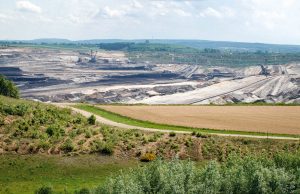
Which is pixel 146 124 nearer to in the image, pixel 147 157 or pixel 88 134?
pixel 88 134

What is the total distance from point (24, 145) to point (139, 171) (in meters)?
18.7

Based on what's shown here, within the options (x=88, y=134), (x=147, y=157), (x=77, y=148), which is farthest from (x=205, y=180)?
(x=88, y=134)

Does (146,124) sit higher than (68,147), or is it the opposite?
(68,147)

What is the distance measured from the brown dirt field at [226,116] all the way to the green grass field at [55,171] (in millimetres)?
19654

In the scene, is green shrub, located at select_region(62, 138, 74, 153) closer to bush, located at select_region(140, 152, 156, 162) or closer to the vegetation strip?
bush, located at select_region(140, 152, 156, 162)

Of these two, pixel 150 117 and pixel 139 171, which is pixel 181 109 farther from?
pixel 139 171

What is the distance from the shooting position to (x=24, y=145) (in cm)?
4634

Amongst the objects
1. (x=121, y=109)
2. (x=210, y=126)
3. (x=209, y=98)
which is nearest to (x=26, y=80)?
(x=209, y=98)

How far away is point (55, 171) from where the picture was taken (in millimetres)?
42688

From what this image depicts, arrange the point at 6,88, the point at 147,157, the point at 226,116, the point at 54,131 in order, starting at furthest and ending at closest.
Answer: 1. the point at 6,88
2. the point at 226,116
3. the point at 54,131
4. the point at 147,157

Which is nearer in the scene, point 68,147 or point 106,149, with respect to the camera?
point 68,147

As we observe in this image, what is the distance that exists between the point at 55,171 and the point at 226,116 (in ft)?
109

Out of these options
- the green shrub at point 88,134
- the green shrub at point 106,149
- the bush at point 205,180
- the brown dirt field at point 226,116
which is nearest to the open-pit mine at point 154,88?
the brown dirt field at point 226,116

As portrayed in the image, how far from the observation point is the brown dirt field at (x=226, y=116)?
200ft
